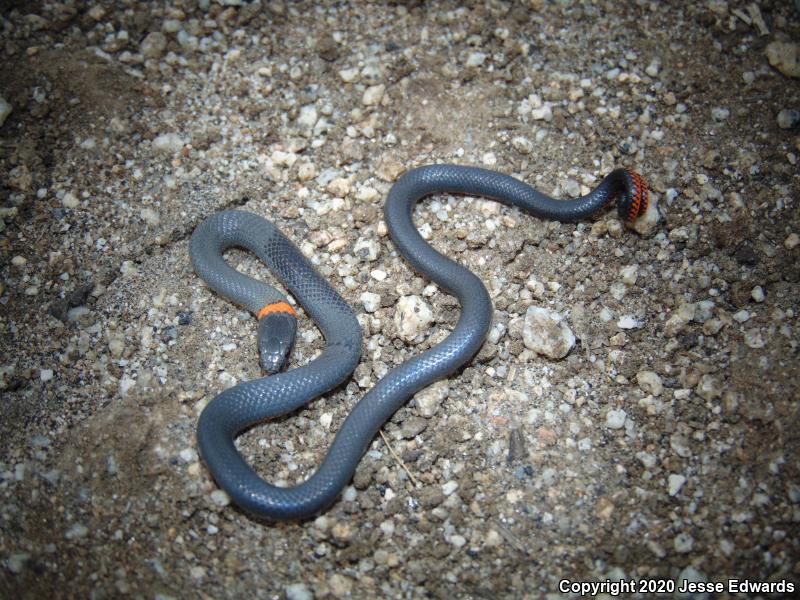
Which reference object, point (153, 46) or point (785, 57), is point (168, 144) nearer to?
point (153, 46)

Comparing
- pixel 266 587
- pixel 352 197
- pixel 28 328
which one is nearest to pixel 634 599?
pixel 266 587

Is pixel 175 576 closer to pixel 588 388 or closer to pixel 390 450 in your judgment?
pixel 390 450

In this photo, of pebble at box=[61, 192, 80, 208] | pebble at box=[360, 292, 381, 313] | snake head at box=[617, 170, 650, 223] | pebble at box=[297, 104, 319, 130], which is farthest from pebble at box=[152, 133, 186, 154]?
snake head at box=[617, 170, 650, 223]

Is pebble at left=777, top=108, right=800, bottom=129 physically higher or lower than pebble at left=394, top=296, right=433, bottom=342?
higher

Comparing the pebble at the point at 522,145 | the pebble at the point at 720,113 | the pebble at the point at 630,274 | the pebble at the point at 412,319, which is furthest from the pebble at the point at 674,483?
the pebble at the point at 720,113

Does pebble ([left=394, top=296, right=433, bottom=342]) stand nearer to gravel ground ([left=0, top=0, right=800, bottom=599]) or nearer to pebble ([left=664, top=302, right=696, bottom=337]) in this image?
gravel ground ([left=0, top=0, right=800, bottom=599])

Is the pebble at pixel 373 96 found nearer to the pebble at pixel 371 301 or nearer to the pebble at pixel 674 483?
the pebble at pixel 371 301

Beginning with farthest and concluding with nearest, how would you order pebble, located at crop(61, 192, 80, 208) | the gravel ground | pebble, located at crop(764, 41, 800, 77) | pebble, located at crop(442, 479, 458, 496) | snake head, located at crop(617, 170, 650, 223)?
pebble, located at crop(764, 41, 800, 77) < pebble, located at crop(61, 192, 80, 208) < snake head, located at crop(617, 170, 650, 223) < pebble, located at crop(442, 479, 458, 496) < the gravel ground
